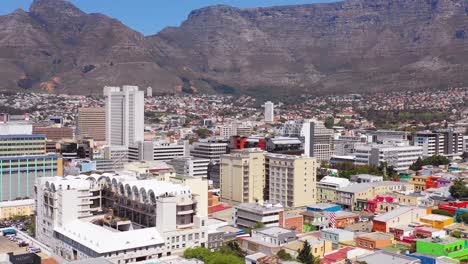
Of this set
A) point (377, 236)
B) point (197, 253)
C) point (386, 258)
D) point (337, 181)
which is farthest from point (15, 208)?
point (386, 258)

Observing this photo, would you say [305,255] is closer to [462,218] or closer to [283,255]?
[283,255]

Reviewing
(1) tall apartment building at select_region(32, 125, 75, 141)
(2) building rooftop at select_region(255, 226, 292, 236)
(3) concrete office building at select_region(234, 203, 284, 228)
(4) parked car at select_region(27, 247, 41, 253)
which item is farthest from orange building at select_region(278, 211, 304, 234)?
(1) tall apartment building at select_region(32, 125, 75, 141)

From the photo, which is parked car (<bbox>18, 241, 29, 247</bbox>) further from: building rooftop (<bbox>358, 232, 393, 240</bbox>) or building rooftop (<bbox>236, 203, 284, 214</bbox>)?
building rooftop (<bbox>358, 232, 393, 240</bbox>)

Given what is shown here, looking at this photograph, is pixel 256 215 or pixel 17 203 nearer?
pixel 256 215

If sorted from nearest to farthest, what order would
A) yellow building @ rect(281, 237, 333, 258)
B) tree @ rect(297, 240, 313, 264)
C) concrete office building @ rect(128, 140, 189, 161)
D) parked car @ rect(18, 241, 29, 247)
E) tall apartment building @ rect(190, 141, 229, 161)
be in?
tree @ rect(297, 240, 313, 264) → yellow building @ rect(281, 237, 333, 258) → parked car @ rect(18, 241, 29, 247) → tall apartment building @ rect(190, 141, 229, 161) → concrete office building @ rect(128, 140, 189, 161)

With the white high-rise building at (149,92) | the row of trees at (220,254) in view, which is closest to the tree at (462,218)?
the row of trees at (220,254)

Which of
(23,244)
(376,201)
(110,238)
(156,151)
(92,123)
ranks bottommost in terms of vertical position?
(23,244)

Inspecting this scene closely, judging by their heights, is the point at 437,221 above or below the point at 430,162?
below
